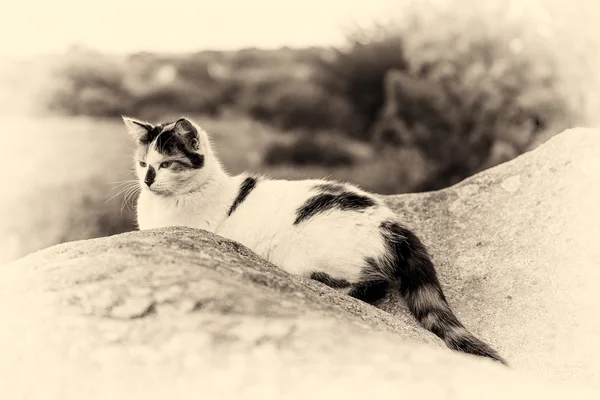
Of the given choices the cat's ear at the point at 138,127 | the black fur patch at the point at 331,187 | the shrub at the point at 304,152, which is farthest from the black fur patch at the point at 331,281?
the shrub at the point at 304,152

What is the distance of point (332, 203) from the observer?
2.53m

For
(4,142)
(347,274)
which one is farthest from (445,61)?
(4,142)

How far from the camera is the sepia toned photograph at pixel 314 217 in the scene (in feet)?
5.16

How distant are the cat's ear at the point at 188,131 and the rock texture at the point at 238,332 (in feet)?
1.83

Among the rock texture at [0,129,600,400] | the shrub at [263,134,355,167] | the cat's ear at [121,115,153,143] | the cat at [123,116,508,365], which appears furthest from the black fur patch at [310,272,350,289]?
the shrub at [263,134,355,167]

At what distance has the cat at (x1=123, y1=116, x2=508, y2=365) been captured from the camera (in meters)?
2.42

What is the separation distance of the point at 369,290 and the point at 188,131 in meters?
1.00

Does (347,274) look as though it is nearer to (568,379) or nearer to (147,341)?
(568,379)

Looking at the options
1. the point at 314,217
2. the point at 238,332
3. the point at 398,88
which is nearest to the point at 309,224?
the point at 314,217

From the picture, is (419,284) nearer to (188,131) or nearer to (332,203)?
(332,203)

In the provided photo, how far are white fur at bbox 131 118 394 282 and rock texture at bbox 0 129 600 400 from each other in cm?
21

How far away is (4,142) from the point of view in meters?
3.60

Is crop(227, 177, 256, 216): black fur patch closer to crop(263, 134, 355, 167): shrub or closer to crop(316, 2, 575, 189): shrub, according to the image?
crop(263, 134, 355, 167): shrub

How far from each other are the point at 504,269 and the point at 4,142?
9.03 ft
